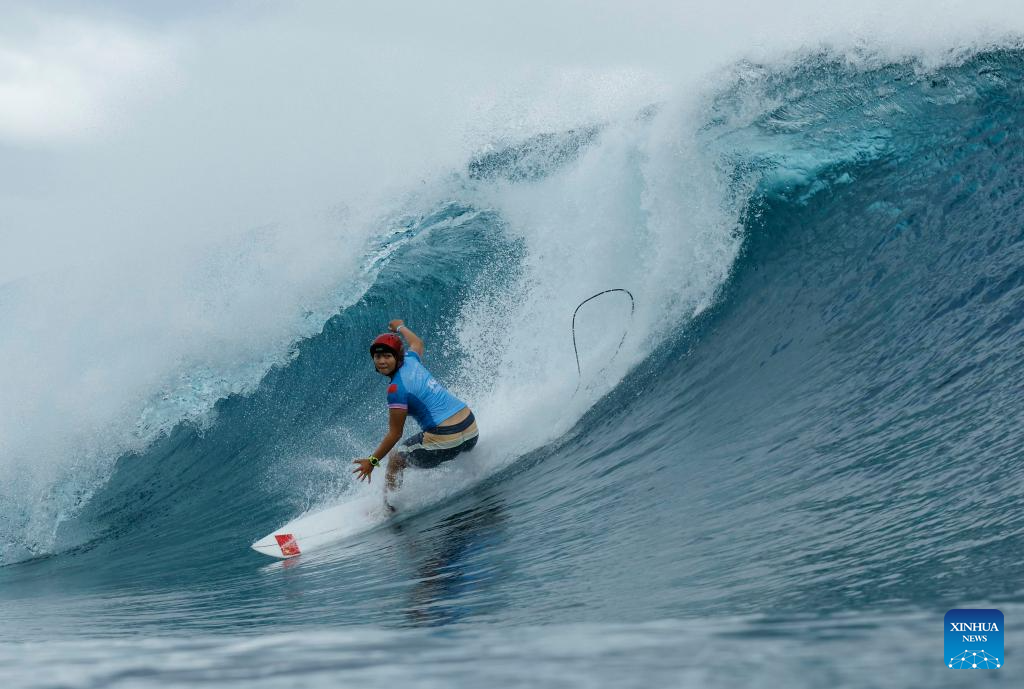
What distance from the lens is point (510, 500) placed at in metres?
5.96

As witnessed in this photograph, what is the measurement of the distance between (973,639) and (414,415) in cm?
465

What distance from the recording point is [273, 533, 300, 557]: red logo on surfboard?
618cm

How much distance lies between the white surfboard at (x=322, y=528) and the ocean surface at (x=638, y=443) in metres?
0.05

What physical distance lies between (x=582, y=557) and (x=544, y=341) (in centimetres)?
465

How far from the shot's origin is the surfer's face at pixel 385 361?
18.9 feet

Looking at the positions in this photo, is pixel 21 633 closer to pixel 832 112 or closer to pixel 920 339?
pixel 920 339

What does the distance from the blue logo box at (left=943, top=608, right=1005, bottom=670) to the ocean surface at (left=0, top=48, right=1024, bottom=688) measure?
4 cm

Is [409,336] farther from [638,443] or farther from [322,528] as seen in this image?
[638,443]

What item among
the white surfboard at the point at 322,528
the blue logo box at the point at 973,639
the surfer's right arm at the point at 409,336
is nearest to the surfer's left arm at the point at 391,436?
the white surfboard at the point at 322,528

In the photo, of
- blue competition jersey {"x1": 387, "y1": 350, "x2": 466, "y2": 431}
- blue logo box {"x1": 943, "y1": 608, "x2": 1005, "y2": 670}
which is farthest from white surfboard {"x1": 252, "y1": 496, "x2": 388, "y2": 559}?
blue logo box {"x1": 943, "y1": 608, "x2": 1005, "y2": 670}

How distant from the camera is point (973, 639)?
188 cm

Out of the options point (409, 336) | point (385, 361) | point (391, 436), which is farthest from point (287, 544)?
point (409, 336)

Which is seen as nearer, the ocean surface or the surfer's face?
the ocean surface

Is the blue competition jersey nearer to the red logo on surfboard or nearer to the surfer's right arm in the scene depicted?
the surfer's right arm
